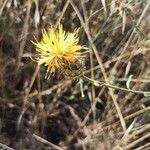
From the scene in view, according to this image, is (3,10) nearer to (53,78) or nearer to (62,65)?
(53,78)

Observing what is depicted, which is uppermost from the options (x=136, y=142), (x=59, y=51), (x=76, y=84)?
(x=59, y=51)

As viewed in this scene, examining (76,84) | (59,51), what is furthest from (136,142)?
(59,51)

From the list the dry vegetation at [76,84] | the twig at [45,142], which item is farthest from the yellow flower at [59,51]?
the twig at [45,142]

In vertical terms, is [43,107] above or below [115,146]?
above

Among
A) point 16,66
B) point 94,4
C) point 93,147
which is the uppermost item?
point 94,4

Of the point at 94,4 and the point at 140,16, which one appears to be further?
the point at 94,4

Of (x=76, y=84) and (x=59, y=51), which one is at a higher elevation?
(x=59, y=51)

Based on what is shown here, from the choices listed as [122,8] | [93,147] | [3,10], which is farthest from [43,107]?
[122,8]

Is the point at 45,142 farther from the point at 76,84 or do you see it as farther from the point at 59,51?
the point at 59,51
